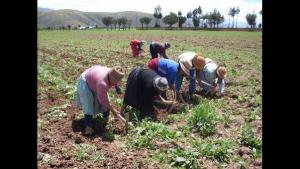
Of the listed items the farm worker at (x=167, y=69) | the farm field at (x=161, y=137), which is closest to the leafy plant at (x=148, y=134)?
the farm field at (x=161, y=137)

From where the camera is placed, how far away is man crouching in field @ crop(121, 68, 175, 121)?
6.62m

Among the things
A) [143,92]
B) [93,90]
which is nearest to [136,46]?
[143,92]

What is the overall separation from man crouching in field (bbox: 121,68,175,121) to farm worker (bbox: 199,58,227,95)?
5.83 ft

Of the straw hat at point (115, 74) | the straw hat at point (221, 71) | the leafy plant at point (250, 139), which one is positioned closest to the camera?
the leafy plant at point (250, 139)

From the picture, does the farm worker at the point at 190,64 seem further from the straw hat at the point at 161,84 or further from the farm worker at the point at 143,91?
the straw hat at the point at 161,84

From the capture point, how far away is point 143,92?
22.2 feet

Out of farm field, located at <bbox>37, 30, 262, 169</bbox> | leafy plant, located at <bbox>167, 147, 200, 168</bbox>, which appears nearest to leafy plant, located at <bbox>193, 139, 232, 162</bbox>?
farm field, located at <bbox>37, 30, 262, 169</bbox>

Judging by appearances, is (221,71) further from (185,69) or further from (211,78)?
(185,69)

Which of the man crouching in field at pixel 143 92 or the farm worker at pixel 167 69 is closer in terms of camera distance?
the man crouching in field at pixel 143 92

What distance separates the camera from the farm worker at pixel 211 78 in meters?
8.37

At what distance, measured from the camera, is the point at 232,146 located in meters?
5.43

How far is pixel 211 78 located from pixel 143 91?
2261 millimetres

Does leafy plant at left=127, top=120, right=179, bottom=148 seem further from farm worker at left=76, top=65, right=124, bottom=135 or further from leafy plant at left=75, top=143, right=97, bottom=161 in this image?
leafy plant at left=75, top=143, right=97, bottom=161
